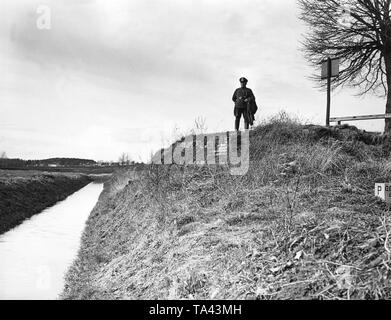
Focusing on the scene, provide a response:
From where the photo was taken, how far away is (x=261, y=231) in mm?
5672

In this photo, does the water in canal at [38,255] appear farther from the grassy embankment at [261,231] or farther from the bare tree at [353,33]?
the bare tree at [353,33]

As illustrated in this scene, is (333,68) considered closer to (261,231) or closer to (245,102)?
(245,102)

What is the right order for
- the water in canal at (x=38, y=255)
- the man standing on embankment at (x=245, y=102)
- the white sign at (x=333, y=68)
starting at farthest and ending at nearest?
the white sign at (x=333, y=68) → the man standing on embankment at (x=245, y=102) → the water in canal at (x=38, y=255)

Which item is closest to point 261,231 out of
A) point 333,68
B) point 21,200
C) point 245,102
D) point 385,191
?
point 385,191

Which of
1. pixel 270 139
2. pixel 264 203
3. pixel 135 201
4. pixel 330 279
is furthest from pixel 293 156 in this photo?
pixel 330 279

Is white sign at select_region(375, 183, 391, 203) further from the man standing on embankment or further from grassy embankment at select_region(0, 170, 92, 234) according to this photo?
grassy embankment at select_region(0, 170, 92, 234)

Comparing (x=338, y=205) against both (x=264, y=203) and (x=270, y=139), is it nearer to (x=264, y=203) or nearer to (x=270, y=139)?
(x=264, y=203)

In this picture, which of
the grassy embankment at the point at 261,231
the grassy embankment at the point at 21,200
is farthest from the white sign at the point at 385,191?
the grassy embankment at the point at 21,200

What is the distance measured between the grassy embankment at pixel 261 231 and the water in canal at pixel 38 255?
19.2 inches

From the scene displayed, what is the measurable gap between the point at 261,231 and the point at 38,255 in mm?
7771

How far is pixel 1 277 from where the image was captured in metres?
8.58

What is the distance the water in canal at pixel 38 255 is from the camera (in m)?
7.82

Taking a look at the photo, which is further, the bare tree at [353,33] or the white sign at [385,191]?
the bare tree at [353,33]

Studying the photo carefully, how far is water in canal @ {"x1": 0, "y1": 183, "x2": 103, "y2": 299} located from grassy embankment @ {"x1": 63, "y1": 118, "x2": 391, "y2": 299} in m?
0.49
